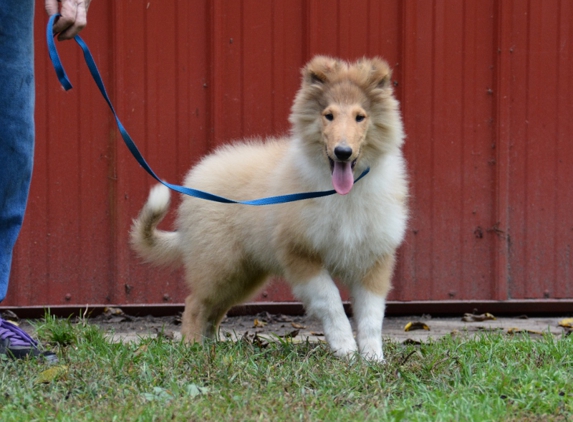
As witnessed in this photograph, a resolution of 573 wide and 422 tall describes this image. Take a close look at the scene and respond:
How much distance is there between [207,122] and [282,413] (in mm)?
3232

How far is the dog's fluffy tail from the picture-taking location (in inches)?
188

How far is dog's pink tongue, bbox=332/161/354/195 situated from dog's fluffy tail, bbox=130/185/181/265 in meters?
1.16

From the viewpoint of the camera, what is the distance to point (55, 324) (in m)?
4.78

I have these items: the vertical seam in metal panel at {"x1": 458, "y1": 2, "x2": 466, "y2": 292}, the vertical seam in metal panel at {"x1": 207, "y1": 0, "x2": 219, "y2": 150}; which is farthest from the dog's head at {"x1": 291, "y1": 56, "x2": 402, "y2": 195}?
the vertical seam in metal panel at {"x1": 458, "y1": 2, "x2": 466, "y2": 292}

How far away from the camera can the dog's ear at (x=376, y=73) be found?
425 centimetres

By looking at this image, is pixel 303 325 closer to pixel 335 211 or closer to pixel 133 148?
pixel 335 211

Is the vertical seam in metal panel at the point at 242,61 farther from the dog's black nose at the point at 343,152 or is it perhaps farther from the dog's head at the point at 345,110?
the dog's black nose at the point at 343,152

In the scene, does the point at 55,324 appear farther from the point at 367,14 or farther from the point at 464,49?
the point at 464,49

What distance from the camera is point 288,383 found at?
3432 mm

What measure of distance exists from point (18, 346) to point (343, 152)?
177 centimetres

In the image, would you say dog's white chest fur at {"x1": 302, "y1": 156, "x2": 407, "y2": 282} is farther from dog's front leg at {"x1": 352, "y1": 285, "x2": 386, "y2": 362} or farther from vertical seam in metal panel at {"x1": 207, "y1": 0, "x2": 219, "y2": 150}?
vertical seam in metal panel at {"x1": 207, "y1": 0, "x2": 219, "y2": 150}

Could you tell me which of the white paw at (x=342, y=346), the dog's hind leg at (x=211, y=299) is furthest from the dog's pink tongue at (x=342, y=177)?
the dog's hind leg at (x=211, y=299)

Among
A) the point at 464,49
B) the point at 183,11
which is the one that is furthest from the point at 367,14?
the point at 183,11

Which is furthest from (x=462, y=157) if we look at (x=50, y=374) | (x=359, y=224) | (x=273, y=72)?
(x=50, y=374)
